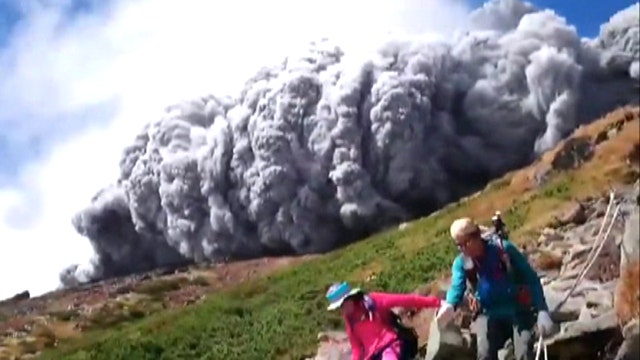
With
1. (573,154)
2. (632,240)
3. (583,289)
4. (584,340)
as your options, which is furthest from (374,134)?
(632,240)

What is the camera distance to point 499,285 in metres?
8.47

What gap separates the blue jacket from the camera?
8.36 m

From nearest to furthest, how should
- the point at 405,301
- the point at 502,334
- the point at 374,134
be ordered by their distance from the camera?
the point at 405,301, the point at 502,334, the point at 374,134

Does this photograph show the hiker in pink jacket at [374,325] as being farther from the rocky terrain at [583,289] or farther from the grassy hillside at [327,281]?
the grassy hillside at [327,281]

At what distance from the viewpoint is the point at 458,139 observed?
74750 millimetres

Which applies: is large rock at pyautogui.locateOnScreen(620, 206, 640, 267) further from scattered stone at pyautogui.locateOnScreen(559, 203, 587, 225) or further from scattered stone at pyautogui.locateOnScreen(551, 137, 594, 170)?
scattered stone at pyautogui.locateOnScreen(551, 137, 594, 170)

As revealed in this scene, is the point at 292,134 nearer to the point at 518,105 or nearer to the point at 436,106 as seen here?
the point at 436,106

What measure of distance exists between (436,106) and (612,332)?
67084 millimetres

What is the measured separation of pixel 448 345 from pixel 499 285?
10.9ft

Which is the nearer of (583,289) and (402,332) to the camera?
(402,332)

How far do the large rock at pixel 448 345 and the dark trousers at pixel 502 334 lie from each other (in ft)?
8.69

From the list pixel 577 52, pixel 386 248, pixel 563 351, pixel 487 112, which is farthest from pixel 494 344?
pixel 577 52

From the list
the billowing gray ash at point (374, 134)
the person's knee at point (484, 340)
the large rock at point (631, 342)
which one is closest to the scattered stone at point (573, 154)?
the billowing gray ash at point (374, 134)

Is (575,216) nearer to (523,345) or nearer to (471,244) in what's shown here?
(523,345)
